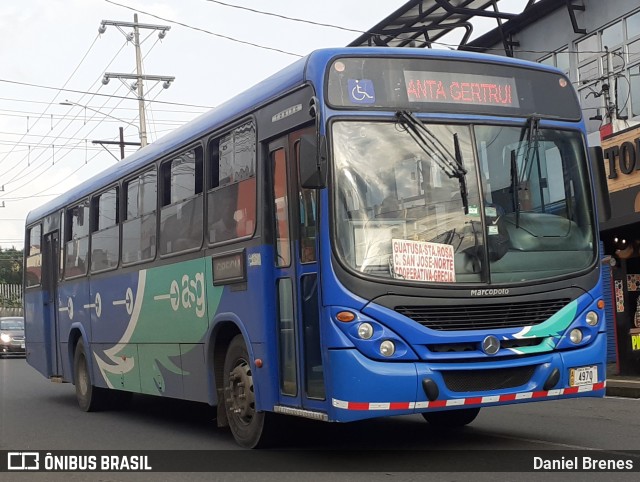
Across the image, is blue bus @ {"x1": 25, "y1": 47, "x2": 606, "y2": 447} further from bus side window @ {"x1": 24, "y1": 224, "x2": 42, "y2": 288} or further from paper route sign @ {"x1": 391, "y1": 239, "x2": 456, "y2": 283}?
bus side window @ {"x1": 24, "y1": 224, "x2": 42, "y2": 288}

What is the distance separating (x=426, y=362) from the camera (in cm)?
788

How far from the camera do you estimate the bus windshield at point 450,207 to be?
315 inches

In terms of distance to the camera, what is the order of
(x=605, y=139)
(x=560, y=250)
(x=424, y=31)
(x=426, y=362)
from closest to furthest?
(x=426, y=362)
(x=560, y=250)
(x=605, y=139)
(x=424, y=31)

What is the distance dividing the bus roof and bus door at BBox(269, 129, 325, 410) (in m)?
0.54

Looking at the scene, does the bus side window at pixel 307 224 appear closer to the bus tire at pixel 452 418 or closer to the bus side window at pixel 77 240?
the bus tire at pixel 452 418

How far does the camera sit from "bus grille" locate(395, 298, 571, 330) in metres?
7.93

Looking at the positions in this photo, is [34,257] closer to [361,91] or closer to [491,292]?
[361,91]

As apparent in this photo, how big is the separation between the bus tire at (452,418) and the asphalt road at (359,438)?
130 mm

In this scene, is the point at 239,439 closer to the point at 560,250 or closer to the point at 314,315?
the point at 314,315

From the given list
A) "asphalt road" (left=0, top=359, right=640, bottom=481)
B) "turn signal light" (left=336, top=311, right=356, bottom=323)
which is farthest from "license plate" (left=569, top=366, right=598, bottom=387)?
"turn signal light" (left=336, top=311, right=356, bottom=323)

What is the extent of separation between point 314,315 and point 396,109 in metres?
1.81

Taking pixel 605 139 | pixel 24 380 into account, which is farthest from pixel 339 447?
pixel 24 380

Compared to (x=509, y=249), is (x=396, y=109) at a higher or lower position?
higher

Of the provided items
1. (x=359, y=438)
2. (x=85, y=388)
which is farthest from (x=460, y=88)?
(x=85, y=388)
